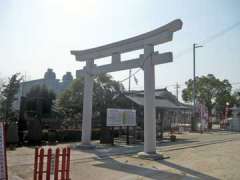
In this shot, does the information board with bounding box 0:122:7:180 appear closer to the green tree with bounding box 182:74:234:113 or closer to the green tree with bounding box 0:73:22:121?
the green tree with bounding box 0:73:22:121

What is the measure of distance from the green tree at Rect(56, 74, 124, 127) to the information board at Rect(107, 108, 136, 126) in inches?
337

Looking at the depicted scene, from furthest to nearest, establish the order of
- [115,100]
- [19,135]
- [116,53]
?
[115,100] < [19,135] < [116,53]

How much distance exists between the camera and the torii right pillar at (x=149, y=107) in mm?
11016

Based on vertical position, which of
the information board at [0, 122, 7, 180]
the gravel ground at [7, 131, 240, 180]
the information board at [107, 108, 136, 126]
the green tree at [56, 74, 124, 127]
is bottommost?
the gravel ground at [7, 131, 240, 180]

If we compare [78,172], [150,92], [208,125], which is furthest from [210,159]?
[208,125]

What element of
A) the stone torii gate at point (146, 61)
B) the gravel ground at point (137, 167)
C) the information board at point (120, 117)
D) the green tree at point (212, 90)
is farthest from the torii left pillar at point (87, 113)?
the green tree at point (212, 90)

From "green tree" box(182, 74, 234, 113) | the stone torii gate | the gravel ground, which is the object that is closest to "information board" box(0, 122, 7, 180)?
the gravel ground

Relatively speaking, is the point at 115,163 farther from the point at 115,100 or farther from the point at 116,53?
the point at 115,100

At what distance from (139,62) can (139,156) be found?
3931 millimetres

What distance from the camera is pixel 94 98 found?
2692 cm

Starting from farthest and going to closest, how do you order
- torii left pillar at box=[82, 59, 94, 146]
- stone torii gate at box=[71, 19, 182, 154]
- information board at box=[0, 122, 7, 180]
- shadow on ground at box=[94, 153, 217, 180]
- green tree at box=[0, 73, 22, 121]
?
green tree at box=[0, 73, 22, 121]
torii left pillar at box=[82, 59, 94, 146]
stone torii gate at box=[71, 19, 182, 154]
shadow on ground at box=[94, 153, 217, 180]
information board at box=[0, 122, 7, 180]

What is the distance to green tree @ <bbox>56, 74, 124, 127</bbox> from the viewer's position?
26.3m

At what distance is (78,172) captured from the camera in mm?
8297

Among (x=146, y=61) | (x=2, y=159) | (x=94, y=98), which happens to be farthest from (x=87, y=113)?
(x=94, y=98)
